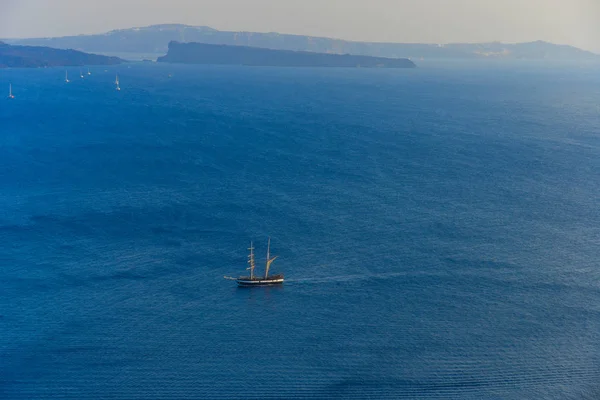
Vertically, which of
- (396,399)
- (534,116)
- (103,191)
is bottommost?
(396,399)

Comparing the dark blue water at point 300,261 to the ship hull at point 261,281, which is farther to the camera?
the ship hull at point 261,281

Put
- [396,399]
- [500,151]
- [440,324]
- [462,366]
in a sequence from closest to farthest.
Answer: [396,399] < [462,366] < [440,324] < [500,151]

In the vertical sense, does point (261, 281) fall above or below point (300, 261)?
below

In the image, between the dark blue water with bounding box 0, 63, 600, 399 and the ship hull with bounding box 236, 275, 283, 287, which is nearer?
the dark blue water with bounding box 0, 63, 600, 399

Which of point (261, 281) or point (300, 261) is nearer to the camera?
point (261, 281)

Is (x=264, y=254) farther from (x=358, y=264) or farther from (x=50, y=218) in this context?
(x=50, y=218)

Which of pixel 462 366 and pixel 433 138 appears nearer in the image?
pixel 462 366

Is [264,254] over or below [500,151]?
below

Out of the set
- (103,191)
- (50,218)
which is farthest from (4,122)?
(50,218)
